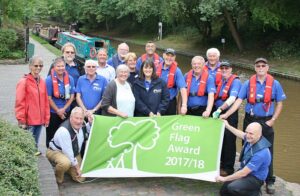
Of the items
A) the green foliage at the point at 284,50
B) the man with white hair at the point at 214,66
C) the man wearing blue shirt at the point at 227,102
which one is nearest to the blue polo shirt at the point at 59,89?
the man with white hair at the point at 214,66

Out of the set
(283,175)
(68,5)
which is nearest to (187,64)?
(283,175)

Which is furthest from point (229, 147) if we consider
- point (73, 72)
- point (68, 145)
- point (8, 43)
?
point (8, 43)

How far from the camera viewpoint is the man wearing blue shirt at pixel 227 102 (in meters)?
7.57

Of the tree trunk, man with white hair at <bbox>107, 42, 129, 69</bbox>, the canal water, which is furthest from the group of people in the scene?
the tree trunk

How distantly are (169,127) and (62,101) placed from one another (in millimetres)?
1955

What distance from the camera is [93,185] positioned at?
7383 millimetres

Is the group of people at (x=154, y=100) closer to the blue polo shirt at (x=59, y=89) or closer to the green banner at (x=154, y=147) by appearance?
the blue polo shirt at (x=59, y=89)

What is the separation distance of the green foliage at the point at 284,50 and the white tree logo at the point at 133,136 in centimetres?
2211

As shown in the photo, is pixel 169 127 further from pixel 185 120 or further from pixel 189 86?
pixel 189 86

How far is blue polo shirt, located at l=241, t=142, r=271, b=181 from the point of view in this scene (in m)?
6.62

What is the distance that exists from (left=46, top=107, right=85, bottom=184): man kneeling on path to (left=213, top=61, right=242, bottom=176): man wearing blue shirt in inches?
88.3

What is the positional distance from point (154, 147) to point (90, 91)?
4.86ft

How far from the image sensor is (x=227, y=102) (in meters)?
7.52

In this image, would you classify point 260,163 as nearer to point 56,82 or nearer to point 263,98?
point 263,98
